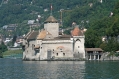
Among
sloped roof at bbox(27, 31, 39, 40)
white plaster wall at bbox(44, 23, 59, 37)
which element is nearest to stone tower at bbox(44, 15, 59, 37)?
white plaster wall at bbox(44, 23, 59, 37)

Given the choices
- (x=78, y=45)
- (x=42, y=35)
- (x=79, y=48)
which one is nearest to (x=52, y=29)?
(x=42, y=35)

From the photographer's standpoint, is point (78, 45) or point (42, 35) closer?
point (78, 45)

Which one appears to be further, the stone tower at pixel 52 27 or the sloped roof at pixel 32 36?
the sloped roof at pixel 32 36

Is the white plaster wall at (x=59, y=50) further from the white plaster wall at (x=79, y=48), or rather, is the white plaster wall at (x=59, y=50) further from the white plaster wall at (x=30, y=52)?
the white plaster wall at (x=30, y=52)

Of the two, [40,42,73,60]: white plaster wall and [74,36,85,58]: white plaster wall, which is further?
[74,36,85,58]: white plaster wall

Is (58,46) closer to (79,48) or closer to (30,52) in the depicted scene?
(79,48)

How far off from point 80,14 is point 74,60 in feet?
292

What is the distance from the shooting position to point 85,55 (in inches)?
4200

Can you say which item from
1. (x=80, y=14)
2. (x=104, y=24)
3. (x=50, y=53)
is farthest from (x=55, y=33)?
(x=80, y=14)

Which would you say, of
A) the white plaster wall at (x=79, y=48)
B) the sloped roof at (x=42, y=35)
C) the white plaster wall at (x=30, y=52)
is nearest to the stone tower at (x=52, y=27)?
the sloped roof at (x=42, y=35)

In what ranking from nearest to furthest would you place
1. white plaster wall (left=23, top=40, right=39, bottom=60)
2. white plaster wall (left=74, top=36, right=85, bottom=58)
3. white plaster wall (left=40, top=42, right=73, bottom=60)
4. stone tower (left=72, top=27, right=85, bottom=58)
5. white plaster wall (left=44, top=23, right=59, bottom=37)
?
white plaster wall (left=40, top=42, right=73, bottom=60) < stone tower (left=72, top=27, right=85, bottom=58) < white plaster wall (left=74, top=36, right=85, bottom=58) < white plaster wall (left=44, top=23, right=59, bottom=37) < white plaster wall (left=23, top=40, right=39, bottom=60)

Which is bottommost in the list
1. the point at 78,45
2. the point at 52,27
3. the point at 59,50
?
the point at 59,50

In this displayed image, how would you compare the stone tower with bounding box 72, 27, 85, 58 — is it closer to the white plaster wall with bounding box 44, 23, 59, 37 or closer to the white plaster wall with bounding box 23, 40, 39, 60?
the white plaster wall with bounding box 44, 23, 59, 37

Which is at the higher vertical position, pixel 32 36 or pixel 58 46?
pixel 32 36
